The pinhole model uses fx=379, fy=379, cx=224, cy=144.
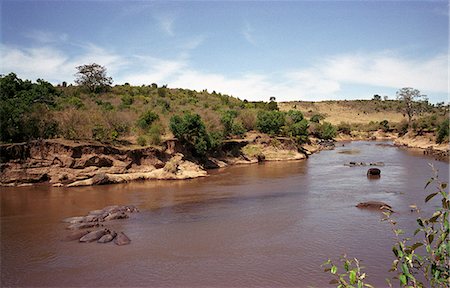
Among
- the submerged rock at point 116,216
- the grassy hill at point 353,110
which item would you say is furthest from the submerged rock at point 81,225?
the grassy hill at point 353,110

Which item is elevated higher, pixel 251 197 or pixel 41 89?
pixel 41 89

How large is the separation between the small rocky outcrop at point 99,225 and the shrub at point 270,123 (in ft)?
84.0

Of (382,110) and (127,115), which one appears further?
(382,110)

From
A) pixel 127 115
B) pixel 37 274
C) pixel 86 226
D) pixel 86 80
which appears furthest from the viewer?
pixel 86 80

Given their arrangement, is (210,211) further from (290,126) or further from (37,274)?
(290,126)

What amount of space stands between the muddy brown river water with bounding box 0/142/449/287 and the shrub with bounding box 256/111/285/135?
16955mm

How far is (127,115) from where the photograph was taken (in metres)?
32.6

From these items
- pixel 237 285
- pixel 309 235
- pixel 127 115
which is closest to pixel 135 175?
pixel 127 115

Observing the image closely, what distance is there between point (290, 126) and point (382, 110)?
2464 inches

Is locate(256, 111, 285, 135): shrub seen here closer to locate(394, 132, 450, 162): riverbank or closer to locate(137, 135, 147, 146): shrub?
locate(394, 132, 450, 162): riverbank

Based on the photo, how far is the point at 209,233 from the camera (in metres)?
14.0

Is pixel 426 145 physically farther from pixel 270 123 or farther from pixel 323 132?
pixel 270 123

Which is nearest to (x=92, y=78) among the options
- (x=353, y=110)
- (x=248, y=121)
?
(x=248, y=121)

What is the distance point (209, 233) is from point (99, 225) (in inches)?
178
